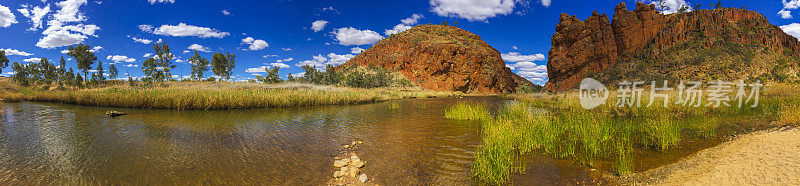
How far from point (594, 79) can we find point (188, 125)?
256 ft

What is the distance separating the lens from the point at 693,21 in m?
60.3

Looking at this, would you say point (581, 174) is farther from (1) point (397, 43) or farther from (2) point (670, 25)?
(1) point (397, 43)

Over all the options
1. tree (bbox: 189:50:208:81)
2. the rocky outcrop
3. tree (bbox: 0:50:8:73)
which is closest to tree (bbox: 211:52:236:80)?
tree (bbox: 189:50:208:81)

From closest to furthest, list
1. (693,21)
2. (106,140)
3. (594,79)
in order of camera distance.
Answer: (106,140) → (693,21) → (594,79)

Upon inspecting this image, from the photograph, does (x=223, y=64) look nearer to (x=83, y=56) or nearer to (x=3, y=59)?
(x=83, y=56)

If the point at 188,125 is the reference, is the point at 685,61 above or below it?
above

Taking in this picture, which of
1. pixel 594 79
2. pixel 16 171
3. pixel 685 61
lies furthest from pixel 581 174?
pixel 594 79

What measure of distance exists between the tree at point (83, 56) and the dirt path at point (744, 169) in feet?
255

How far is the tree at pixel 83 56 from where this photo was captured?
→ 4876cm

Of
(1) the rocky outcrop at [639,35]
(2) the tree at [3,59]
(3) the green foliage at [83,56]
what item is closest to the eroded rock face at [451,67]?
(1) the rocky outcrop at [639,35]

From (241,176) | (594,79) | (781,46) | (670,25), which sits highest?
(670,25)

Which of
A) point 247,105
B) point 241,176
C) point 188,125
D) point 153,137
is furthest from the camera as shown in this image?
point 247,105

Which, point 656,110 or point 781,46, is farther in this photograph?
point 781,46

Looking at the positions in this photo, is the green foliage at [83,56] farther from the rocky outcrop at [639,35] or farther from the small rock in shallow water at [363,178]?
the rocky outcrop at [639,35]
